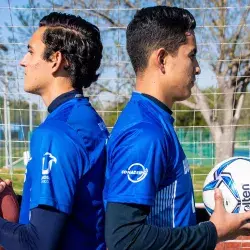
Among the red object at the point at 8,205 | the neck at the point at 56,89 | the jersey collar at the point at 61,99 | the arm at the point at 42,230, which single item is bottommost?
the red object at the point at 8,205

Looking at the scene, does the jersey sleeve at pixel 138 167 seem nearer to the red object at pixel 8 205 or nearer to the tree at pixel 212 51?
the red object at pixel 8 205

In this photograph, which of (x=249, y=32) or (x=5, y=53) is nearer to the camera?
(x=5, y=53)

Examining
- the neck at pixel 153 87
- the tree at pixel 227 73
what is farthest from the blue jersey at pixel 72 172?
the tree at pixel 227 73

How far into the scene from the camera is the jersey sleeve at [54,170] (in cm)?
176

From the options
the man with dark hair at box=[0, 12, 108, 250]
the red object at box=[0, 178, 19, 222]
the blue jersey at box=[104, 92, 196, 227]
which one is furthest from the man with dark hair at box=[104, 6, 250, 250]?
the red object at box=[0, 178, 19, 222]

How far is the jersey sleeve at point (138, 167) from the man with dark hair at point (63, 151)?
197mm

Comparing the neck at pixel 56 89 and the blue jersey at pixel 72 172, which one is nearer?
the blue jersey at pixel 72 172

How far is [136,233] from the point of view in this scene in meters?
1.63

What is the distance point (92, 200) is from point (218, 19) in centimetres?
647

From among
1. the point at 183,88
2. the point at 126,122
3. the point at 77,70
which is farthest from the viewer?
the point at 77,70

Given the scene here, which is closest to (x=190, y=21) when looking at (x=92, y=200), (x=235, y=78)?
(x=92, y=200)

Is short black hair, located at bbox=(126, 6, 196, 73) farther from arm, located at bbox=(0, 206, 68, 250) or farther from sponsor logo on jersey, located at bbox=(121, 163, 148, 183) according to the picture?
arm, located at bbox=(0, 206, 68, 250)

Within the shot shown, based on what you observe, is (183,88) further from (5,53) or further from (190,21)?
(5,53)

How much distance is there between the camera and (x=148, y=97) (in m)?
1.85
